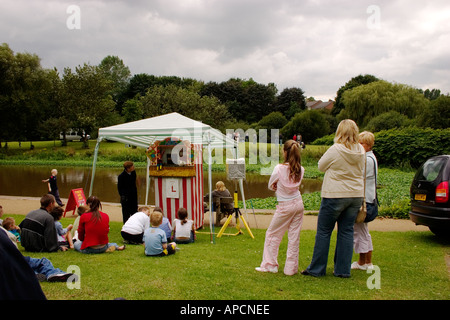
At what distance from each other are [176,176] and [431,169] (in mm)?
5876

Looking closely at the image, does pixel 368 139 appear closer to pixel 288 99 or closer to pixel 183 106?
pixel 183 106

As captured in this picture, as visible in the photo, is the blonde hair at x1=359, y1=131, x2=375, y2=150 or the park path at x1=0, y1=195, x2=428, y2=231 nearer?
the blonde hair at x1=359, y1=131, x2=375, y2=150

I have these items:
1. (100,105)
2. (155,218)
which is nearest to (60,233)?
(155,218)

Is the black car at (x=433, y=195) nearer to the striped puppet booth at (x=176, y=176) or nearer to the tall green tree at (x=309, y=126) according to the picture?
the striped puppet booth at (x=176, y=176)

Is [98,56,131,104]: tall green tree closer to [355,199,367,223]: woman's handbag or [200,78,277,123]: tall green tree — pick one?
[200,78,277,123]: tall green tree

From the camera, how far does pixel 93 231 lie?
6.94 metres

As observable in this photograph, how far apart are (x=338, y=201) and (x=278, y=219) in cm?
92

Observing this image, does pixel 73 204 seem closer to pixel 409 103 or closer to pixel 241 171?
pixel 241 171

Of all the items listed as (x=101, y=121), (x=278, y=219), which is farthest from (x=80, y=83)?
(x=278, y=219)

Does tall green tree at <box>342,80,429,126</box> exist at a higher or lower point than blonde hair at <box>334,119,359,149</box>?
higher

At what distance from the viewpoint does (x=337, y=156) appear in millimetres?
5105

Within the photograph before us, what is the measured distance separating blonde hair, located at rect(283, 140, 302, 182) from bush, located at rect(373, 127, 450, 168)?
75.7 feet

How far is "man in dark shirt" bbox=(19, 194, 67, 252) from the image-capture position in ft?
22.5

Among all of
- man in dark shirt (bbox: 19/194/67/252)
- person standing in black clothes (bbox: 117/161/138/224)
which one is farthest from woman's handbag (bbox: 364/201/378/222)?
person standing in black clothes (bbox: 117/161/138/224)
